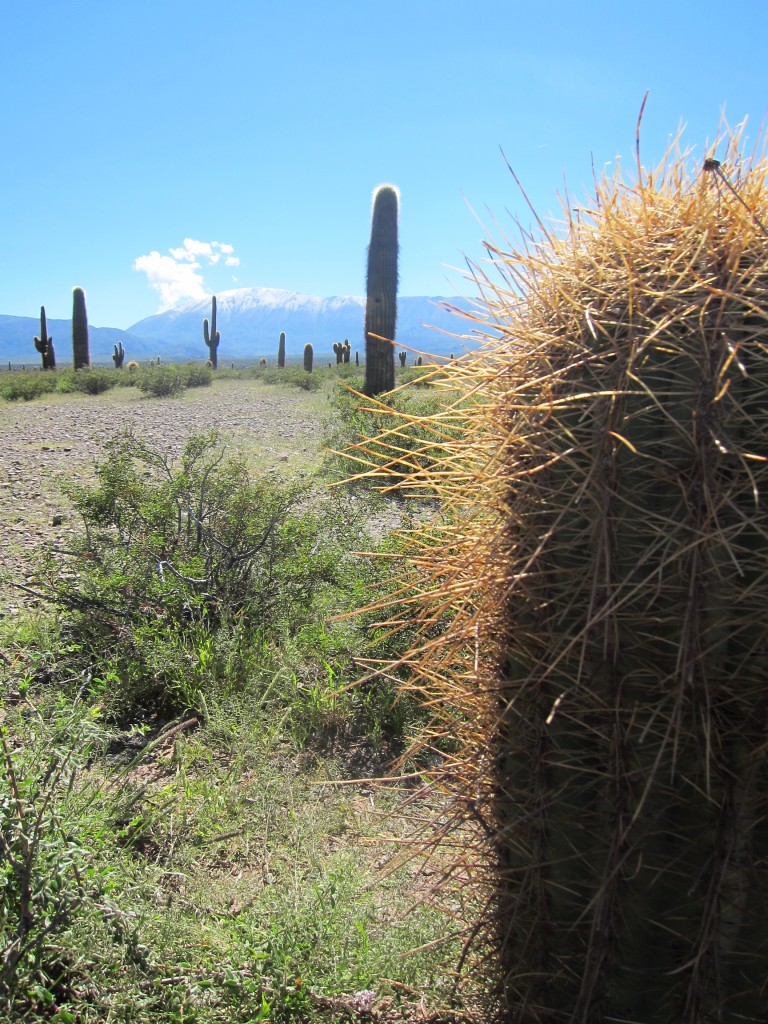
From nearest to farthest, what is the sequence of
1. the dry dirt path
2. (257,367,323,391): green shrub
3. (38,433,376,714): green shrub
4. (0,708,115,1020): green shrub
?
(0,708,115,1020): green shrub < (38,433,376,714): green shrub < the dry dirt path < (257,367,323,391): green shrub

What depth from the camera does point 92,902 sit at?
1.88 meters

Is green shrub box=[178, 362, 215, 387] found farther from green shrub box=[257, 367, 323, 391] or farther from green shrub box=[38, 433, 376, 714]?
green shrub box=[38, 433, 376, 714]

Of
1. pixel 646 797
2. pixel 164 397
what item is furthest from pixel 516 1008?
pixel 164 397

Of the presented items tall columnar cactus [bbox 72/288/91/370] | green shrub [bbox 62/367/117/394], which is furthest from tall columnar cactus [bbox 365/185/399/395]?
tall columnar cactus [bbox 72/288/91/370]

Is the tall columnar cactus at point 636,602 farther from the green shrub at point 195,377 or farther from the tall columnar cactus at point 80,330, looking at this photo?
the tall columnar cactus at point 80,330

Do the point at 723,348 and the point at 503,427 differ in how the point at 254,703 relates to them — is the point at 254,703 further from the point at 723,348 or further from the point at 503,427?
the point at 723,348

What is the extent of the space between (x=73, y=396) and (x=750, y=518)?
19.8 metres

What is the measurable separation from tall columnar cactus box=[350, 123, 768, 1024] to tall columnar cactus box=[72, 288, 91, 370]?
87.2ft

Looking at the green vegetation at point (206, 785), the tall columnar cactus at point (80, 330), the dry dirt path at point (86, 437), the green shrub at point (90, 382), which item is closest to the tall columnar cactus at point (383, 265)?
the dry dirt path at point (86, 437)

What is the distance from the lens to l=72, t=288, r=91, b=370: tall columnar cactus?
2589 centimetres

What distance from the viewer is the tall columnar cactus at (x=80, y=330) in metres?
25.9

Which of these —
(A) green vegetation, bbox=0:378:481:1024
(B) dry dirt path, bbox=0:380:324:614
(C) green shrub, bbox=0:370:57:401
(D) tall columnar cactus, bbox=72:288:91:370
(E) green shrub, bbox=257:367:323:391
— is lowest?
(A) green vegetation, bbox=0:378:481:1024

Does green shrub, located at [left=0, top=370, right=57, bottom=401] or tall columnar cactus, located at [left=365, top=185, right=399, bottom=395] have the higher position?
tall columnar cactus, located at [left=365, top=185, right=399, bottom=395]

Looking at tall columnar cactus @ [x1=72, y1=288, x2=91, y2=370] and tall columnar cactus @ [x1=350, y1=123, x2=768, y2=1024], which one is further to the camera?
tall columnar cactus @ [x1=72, y1=288, x2=91, y2=370]
